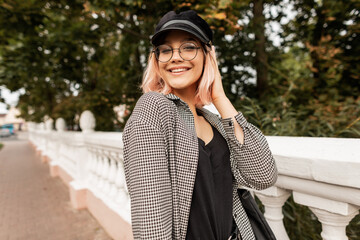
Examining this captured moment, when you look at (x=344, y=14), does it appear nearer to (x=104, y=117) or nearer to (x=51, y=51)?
(x=104, y=117)

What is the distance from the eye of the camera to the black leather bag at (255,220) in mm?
1185

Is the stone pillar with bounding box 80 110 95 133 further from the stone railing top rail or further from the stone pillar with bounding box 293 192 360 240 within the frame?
the stone pillar with bounding box 293 192 360 240

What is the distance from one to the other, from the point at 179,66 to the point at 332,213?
971 millimetres

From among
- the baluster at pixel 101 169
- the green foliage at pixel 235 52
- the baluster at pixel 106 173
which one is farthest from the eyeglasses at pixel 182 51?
the baluster at pixel 101 169

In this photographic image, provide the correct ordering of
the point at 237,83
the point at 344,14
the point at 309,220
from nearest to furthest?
the point at 309,220 < the point at 344,14 < the point at 237,83

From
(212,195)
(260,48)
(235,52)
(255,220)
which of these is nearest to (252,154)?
(212,195)

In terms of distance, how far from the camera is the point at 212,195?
3.30ft

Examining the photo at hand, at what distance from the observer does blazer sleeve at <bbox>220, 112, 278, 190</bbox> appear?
105cm

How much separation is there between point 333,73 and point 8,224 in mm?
5871

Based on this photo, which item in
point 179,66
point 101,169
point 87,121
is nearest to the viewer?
point 179,66

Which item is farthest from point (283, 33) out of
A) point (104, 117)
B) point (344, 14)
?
point (104, 117)

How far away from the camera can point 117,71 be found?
18.4 feet

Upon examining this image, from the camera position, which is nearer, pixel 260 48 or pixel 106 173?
pixel 106 173

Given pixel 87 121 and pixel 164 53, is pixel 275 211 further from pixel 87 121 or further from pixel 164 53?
pixel 87 121
